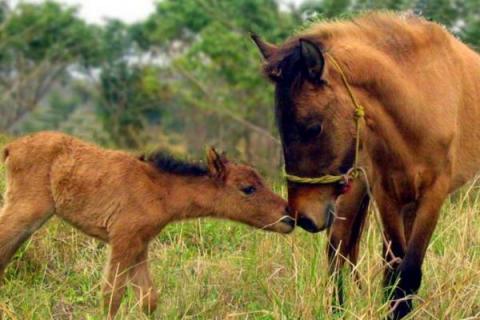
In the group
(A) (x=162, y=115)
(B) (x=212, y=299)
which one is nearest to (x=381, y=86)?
(B) (x=212, y=299)

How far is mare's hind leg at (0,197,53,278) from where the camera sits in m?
5.38

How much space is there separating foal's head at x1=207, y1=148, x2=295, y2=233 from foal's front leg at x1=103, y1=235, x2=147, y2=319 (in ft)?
2.37

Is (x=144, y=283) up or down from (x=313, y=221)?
down

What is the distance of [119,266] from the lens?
5.31m

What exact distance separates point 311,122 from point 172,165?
1373 mm

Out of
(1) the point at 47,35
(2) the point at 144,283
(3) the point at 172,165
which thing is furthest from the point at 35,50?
(2) the point at 144,283

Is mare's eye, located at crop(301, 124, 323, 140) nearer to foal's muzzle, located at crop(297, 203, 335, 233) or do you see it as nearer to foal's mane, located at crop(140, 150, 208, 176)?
foal's muzzle, located at crop(297, 203, 335, 233)

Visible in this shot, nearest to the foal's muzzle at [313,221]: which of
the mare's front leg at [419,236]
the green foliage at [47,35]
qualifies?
the mare's front leg at [419,236]

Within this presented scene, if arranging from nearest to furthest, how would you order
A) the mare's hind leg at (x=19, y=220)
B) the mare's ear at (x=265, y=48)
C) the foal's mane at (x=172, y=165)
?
the mare's ear at (x=265, y=48) < the mare's hind leg at (x=19, y=220) < the foal's mane at (x=172, y=165)

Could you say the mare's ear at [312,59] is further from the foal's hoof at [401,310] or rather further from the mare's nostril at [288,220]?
the foal's hoof at [401,310]

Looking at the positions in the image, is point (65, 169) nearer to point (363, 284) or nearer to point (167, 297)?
point (167, 297)

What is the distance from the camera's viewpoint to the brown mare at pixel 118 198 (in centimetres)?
539

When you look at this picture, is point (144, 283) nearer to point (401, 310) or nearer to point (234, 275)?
point (234, 275)

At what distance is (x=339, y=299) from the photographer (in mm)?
5352
